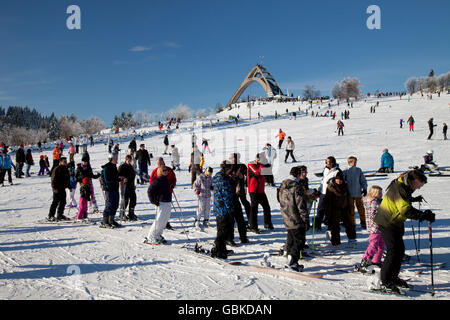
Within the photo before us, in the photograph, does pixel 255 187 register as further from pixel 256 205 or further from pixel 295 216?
pixel 295 216

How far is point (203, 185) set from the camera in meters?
7.43

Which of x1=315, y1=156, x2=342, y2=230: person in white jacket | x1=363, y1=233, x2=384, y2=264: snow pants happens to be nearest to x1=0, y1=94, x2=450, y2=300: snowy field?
x1=363, y1=233, x2=384, y2=264: snow pants

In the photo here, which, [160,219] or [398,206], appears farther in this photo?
[160,219]

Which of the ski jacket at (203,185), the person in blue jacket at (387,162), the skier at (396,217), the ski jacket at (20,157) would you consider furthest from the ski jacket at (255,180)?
the ski jacket at (20,157)

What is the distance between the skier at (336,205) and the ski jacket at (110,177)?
4.93 metres

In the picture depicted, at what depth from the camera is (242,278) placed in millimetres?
4609

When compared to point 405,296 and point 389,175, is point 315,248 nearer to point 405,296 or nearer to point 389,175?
point 405,296

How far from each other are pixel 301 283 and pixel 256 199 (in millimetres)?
2522

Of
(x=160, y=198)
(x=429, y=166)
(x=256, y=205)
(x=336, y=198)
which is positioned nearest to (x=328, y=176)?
(x=336, y=198)

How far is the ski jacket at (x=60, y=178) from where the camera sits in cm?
777

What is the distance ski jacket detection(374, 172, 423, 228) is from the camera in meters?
3.84

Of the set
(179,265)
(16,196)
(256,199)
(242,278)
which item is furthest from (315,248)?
(16,196)

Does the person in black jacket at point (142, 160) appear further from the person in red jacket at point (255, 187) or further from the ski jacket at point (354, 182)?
the ski jacket at point (354, 182)

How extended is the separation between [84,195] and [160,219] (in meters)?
3.33
